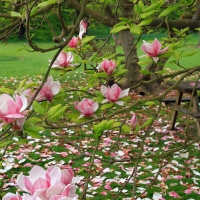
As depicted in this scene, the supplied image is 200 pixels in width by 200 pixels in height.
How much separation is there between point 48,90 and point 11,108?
1.23 feet

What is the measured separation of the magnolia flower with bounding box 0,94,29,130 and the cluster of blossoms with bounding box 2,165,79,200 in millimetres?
223

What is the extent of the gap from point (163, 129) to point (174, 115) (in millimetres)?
282

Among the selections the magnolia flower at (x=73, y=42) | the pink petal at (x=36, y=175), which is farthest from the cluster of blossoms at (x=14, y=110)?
the magnolia flower at (x=73, y=42)

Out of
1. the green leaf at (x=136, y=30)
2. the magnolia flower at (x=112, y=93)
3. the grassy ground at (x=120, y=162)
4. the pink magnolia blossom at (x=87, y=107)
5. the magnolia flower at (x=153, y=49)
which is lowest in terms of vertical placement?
the grassy ground at (x=120, y=162)

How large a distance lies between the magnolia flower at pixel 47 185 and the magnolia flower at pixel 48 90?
1.77ft

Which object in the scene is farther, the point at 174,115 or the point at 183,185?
the point at 174,115

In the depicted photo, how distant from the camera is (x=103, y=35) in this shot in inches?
1260

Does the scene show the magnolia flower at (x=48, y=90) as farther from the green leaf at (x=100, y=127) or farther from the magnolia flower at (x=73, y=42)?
the magnolia flower at (x=73, y=42)

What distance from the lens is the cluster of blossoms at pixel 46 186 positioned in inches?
36.4

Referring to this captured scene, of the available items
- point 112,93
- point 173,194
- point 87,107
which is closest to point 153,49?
point 112,93

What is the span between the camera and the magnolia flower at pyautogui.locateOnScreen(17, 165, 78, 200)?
3.05 ft

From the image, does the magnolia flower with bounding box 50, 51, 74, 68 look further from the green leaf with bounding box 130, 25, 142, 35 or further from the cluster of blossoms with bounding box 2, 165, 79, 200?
the cluster of blossoms with bounding box 2, 165, 79, 200

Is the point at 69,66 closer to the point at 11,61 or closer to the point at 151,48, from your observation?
the point at 151,48

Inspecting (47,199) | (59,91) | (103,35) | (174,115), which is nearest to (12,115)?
(47,199)
